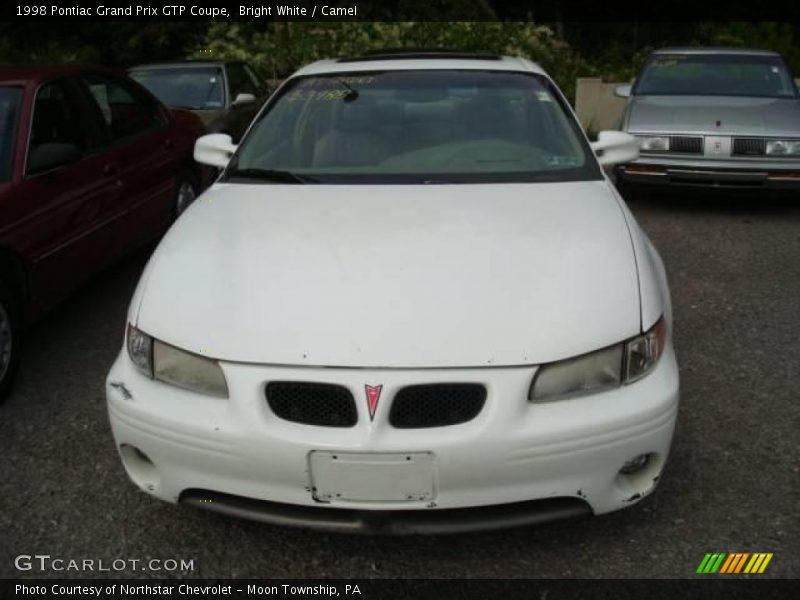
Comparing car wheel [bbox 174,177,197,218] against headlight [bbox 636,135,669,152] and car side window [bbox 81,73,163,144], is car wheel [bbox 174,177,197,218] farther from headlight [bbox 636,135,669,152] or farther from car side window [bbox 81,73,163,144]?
headlight [bbox 636,135,669,152]

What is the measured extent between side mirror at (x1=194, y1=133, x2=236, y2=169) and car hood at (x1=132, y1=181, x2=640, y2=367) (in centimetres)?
82

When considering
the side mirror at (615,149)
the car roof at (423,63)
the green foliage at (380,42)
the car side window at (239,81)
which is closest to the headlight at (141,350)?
the car roof at (423,63)

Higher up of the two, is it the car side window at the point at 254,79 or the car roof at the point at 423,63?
the car roof at the point at 423,63

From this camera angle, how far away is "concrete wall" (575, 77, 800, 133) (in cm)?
1180

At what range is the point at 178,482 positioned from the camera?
2.50m

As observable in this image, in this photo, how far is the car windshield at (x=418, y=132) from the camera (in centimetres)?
352

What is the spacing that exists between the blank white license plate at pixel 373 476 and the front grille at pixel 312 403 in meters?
0.10

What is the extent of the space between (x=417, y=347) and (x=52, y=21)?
18.6 meters

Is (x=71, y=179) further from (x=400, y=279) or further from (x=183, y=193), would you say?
(x=400, y=279)

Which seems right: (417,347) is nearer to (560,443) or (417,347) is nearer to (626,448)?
(560,443)

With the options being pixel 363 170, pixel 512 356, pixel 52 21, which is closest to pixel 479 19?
pixel 52 21

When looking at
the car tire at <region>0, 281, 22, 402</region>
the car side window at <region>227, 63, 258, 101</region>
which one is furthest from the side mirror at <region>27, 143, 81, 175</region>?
the car side window at <region>227, 63, 258, 101</region>
